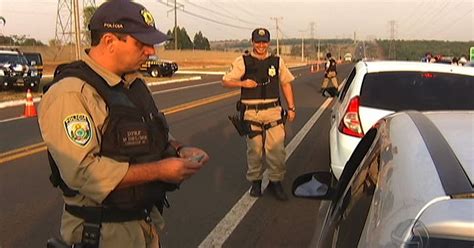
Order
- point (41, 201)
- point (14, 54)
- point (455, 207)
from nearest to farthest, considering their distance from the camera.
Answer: point (455, 207)
point (41, 201)
point (14, 54)

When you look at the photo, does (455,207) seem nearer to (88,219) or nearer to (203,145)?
(88,219)

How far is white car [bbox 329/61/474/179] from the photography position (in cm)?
545

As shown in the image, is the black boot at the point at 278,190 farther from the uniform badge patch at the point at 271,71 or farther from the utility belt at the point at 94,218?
the utility belt at the point at 94,218

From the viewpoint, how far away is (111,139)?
239 centimetres

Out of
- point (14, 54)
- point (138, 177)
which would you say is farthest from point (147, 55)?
point (14, 54)

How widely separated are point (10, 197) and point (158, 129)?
4505mm

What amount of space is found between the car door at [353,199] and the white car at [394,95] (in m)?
2.70

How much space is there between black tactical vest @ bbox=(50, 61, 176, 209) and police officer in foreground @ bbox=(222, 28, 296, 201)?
377 cm

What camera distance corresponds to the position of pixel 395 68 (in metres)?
5.79

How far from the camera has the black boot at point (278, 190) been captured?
6231 mm

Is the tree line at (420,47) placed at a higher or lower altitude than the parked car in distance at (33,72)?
higher

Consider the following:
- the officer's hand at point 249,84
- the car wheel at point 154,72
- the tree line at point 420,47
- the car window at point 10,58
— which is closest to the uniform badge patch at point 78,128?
the officer's hand at point 249,84

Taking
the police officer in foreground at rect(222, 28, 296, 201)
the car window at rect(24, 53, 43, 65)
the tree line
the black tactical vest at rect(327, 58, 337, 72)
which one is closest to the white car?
the police officer in foreground at rect(222, 28, 296, 201)

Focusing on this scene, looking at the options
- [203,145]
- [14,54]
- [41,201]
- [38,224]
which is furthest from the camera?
[14,54]
